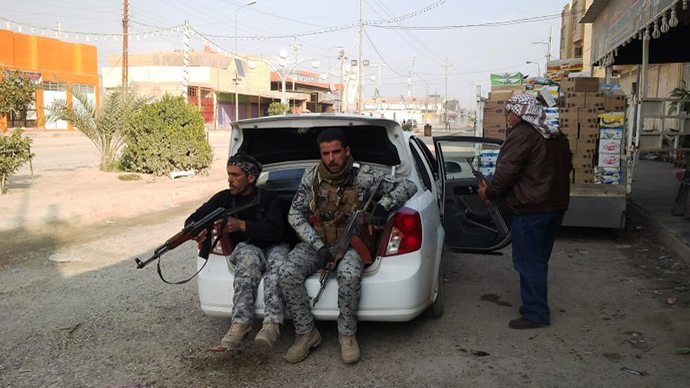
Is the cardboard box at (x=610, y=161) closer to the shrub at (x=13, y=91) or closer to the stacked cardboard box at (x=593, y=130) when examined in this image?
the stacked cardboard box at (x=593, y=130)

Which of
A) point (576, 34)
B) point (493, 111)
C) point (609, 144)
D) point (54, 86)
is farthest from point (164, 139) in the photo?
point (54, 86)

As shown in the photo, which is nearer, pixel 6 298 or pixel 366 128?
pixel 366 128

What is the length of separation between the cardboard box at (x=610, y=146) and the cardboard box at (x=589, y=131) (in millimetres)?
114

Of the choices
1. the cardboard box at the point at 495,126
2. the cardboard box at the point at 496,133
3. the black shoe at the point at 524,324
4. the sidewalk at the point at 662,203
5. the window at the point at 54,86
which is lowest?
the black shoe at the point at 524,324

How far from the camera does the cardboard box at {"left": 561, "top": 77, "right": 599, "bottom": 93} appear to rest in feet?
24.4

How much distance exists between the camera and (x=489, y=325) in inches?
174

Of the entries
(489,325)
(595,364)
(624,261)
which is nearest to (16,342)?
(489,325)

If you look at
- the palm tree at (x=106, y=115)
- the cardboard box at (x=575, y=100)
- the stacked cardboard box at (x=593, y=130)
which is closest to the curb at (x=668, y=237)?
the stacked cardboard box at (x=593, y=130)

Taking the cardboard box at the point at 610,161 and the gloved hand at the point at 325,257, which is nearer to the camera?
the gloved hand at the point at 325,257

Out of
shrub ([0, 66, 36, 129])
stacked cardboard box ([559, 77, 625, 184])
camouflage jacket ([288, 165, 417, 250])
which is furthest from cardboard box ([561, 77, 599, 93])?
shrub ([0, 66, 36, 129])

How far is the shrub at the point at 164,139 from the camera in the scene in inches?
549

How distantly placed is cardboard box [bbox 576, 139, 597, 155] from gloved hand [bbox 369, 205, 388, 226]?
4.68m

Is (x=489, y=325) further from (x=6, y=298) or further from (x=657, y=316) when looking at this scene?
(x=6, y=298)

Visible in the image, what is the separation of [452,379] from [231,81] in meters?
52.3
